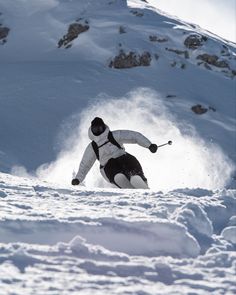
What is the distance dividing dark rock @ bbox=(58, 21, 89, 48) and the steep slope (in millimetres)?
77

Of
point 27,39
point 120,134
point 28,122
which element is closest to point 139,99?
point 28,122

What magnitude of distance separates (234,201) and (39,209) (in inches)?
75.5

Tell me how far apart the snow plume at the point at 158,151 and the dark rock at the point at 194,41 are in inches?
363

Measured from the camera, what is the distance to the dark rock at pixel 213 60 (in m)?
42.0

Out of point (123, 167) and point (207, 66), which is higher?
point (207, 66)

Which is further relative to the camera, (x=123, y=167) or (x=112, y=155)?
(x=112, y=155)

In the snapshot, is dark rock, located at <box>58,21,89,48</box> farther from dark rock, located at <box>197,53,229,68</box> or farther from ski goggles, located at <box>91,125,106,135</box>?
ski goggles, located at <box>91,125,106,135</box>

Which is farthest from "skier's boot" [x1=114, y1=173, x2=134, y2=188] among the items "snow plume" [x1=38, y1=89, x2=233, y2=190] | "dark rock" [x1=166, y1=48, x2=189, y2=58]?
"dark rock" [x1=166, y1=48, x2=189, y2=58]

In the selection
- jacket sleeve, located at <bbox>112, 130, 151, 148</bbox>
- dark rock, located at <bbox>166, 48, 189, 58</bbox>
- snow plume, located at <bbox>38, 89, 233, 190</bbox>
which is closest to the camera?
jacket sleeve, located at <bbox>112, 130, 151, 148</bbox>

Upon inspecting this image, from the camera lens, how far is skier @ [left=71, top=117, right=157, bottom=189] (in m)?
9.44

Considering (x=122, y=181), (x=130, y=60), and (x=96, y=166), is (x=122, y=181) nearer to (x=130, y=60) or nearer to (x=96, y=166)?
(x=96, y=166)

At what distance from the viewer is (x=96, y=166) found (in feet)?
80.3

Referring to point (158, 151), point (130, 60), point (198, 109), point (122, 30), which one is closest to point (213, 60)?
point (130, 60)

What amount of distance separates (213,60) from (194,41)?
2.56m
